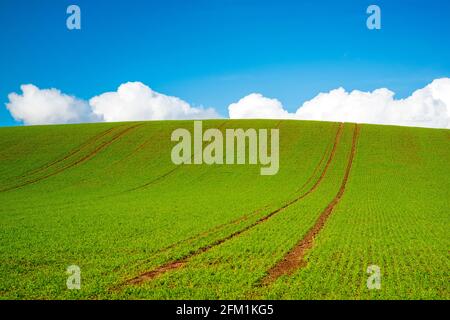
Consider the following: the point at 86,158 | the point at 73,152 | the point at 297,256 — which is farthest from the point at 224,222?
the point at 73,152

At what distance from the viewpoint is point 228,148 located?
56.3m

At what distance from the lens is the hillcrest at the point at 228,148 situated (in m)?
51.3

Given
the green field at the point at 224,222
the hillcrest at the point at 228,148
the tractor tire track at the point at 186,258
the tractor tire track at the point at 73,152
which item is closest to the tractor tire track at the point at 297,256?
the green field at the point at 224,222

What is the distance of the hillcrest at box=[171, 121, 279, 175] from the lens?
5128 centimetres

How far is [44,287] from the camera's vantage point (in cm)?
1134

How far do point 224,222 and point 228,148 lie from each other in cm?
3484

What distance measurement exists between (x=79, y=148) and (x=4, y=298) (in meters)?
50.6

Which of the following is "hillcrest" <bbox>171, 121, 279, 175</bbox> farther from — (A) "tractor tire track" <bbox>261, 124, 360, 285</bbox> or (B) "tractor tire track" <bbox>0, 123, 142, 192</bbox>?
(A) "tractor tire track" <bbox>261, 124, 360, 285</bbox>

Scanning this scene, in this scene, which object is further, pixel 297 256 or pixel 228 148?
pixel 228 148

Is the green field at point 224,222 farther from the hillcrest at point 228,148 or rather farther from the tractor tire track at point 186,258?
the hillcrest at point 228,148

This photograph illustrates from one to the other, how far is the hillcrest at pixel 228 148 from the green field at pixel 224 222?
1979mm

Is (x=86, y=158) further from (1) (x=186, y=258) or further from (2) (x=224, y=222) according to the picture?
(1) (x=186, y=258)

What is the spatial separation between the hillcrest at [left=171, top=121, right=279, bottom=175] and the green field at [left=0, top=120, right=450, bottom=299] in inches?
77.9

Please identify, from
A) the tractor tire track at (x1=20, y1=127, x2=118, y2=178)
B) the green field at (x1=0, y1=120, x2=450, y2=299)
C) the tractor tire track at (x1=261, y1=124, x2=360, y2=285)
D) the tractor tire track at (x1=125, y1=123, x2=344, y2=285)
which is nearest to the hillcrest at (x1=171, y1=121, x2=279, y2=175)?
the green field at (x1=0, y1=120, x2=450, y2=299)
